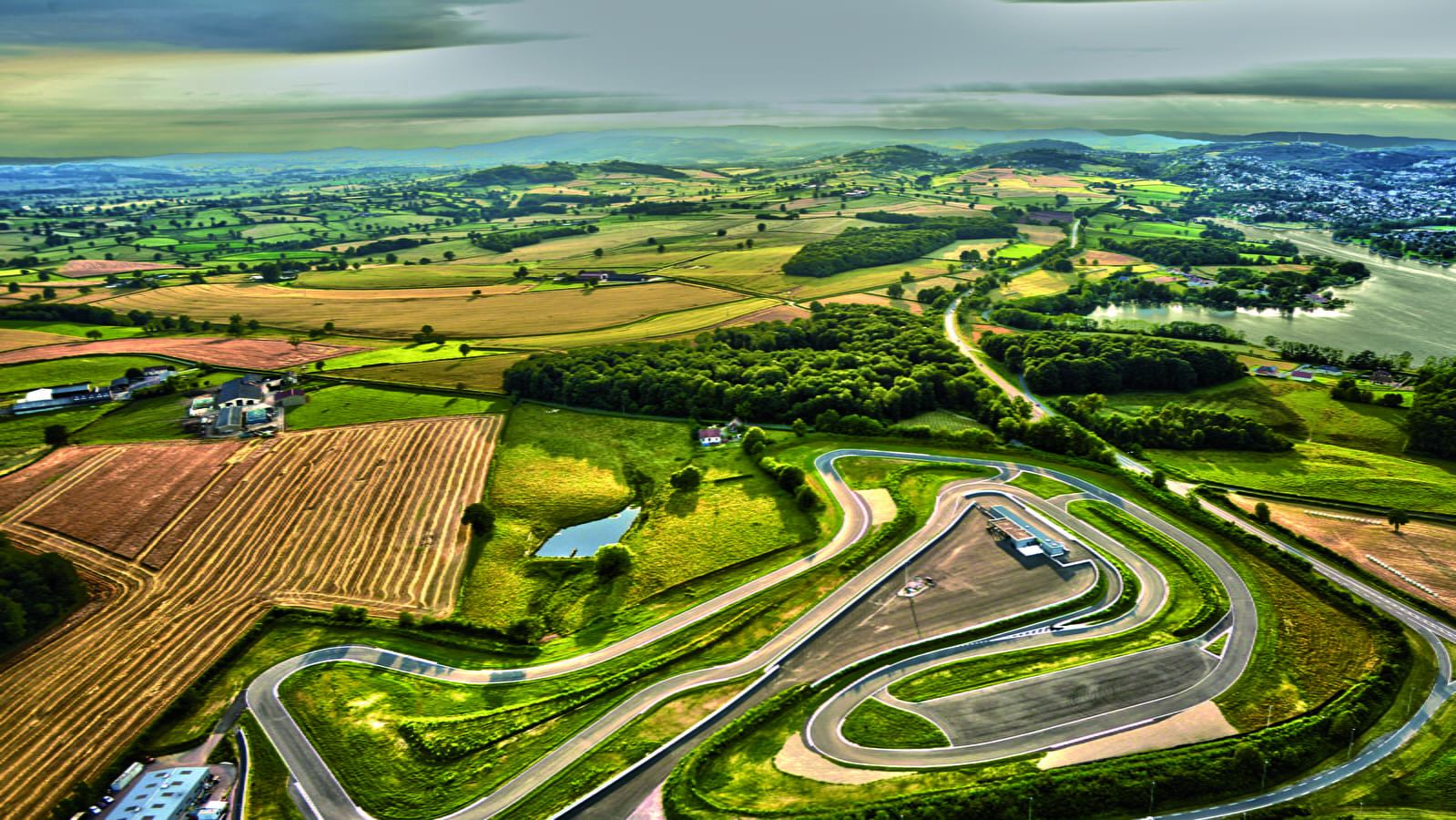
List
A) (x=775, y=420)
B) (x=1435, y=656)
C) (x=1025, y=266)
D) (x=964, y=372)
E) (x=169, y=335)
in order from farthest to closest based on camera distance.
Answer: (x=1025, y=266) < (x=169, y=335) < (x=964, y=372) < (x=775, y=420) < (x=1435, y=656)

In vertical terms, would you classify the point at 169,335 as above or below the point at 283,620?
above

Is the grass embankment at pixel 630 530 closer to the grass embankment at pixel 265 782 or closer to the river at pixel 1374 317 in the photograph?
the grass embankment at pixel 265 782

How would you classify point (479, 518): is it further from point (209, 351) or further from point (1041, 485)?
point (209, 351)

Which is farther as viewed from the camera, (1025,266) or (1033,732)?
(1025,266)

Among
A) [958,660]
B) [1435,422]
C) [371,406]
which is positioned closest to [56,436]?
[371,406]

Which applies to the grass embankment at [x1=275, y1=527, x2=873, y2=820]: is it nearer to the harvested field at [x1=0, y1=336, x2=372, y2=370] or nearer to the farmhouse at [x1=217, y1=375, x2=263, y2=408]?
the farmhouse at [x1=217, y1=375, x2=263, y2=408]

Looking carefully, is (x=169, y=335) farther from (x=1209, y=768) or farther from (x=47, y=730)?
(x=1209, y=768)

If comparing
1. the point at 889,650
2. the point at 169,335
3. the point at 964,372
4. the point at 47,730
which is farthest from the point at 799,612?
the point at 169,335
